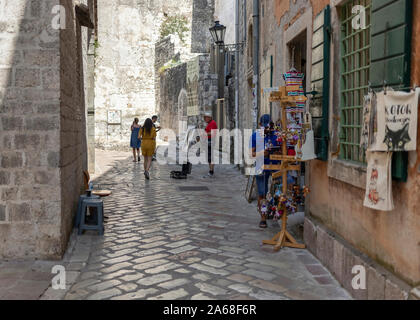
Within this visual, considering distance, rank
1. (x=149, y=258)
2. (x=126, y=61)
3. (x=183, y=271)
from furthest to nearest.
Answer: (x=126, y=61) → (x=149, y=258) → (x=183, y=271)

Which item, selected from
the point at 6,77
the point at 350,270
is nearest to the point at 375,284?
the point at 350,270

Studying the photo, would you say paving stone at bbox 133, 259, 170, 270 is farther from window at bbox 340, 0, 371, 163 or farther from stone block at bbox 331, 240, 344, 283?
window at bbox 340, 0, 371, 163

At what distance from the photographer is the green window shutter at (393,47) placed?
3.15 metres

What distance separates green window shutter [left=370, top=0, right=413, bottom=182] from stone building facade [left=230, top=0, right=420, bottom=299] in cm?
3

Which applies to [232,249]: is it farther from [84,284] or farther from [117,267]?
[84,284]

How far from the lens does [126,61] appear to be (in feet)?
106

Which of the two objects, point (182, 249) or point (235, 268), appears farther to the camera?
point (182, 249)

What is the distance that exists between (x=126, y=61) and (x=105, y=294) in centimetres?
2969

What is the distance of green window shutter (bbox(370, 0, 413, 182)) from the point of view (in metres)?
3.15

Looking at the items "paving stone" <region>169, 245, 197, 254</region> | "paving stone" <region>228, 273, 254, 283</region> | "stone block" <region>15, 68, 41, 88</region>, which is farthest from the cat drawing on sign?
"stone block" <region>15, 68, 41, 88</region>

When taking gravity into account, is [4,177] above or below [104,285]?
above

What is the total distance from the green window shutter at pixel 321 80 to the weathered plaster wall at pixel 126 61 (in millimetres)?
26363

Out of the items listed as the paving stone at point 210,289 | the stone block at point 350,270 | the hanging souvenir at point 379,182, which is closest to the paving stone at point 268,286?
the paving stone at point 210,289
